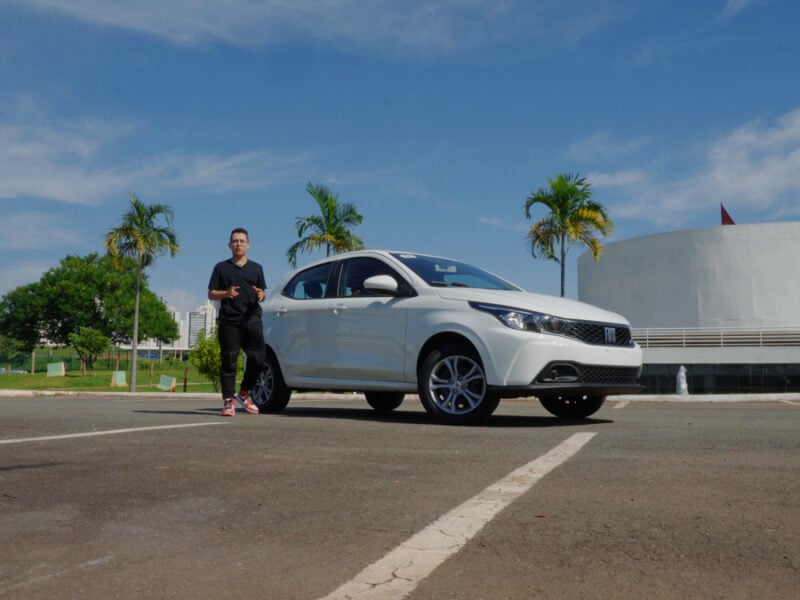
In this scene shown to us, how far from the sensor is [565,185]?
2969 centimetres

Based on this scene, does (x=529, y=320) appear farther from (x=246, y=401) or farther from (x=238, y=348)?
(x=246, y=401)

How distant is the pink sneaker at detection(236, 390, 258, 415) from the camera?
8703 millimetres

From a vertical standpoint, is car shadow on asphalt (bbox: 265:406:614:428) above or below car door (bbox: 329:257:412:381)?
below

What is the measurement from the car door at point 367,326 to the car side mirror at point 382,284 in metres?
0.14

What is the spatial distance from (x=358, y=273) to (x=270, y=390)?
1734 mm

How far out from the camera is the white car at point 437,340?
279 inches

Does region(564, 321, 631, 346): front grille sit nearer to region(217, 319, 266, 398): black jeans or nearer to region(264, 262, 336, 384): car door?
region(264, 262, 336, 384): car door


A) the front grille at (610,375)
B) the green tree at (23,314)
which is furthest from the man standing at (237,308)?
the green tree at (23,314)

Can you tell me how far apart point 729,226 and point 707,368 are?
1337 cm

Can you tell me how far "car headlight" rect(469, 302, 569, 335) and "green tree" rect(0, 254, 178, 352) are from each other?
7463 cm

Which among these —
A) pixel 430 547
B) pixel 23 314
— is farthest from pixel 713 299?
pixel 23 314

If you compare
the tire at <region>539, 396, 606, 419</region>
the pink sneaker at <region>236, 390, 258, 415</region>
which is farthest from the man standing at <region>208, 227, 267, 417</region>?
the tire at <region>539, 396, 606, 419</region>

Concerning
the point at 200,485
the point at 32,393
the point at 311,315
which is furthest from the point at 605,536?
the point at 32,393

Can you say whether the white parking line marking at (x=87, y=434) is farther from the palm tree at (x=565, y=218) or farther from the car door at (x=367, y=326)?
the palm tree at (x=565, y=218)
